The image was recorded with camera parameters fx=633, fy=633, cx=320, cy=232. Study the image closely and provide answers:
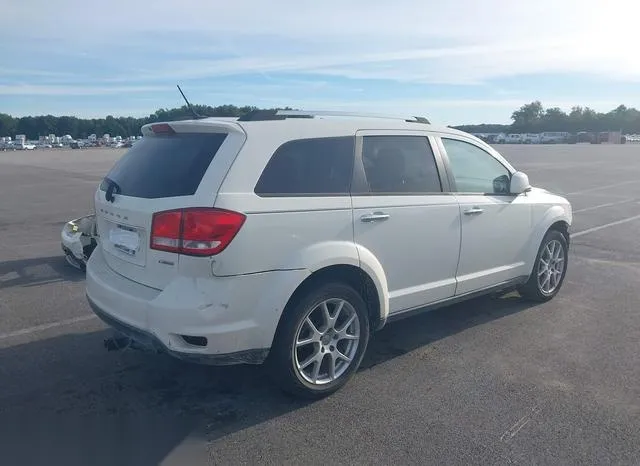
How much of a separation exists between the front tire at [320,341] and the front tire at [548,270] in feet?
8.41

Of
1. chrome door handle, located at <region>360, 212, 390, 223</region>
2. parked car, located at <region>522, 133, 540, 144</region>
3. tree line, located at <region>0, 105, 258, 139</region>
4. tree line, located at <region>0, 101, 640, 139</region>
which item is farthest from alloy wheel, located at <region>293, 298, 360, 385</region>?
tree line, located at <region>0, 105, 258, 139</region>

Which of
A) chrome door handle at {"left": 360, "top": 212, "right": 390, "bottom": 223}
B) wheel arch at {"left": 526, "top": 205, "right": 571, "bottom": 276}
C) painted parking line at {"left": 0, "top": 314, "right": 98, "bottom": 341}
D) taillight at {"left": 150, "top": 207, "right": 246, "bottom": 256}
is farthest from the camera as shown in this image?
wheel arch at {"left": 526, "top": 205, "right": 571, "bottom": 276}

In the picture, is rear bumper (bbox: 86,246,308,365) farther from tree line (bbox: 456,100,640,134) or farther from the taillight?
tree line (bbox: 456,100,640,134)

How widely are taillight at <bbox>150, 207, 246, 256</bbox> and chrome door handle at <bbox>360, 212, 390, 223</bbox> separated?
101cm

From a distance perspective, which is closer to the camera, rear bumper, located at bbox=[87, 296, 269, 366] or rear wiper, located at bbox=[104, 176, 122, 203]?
rear bumper, located at bbox=[87, 296, 269, 366]

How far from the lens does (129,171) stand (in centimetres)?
458

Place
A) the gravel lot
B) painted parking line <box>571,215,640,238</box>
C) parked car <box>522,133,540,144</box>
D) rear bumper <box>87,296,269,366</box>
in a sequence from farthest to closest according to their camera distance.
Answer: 1. parked car <box>522,133,540,144</box>
2. painted parking line <box>571,215,640,238</box>
3. rear bumper <box>87,296,269,366</box>
4. the gravel lot

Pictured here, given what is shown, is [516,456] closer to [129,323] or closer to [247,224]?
[247,224]

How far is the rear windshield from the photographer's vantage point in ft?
13.3

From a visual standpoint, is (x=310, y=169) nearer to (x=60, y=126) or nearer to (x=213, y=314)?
(x=213, y=314)

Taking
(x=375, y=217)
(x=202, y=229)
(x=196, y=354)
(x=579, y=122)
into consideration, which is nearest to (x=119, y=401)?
(x=196, y=354)

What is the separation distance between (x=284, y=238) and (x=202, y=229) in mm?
538

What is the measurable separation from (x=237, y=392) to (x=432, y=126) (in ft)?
8.97

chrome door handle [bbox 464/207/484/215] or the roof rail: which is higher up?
the roof rail
